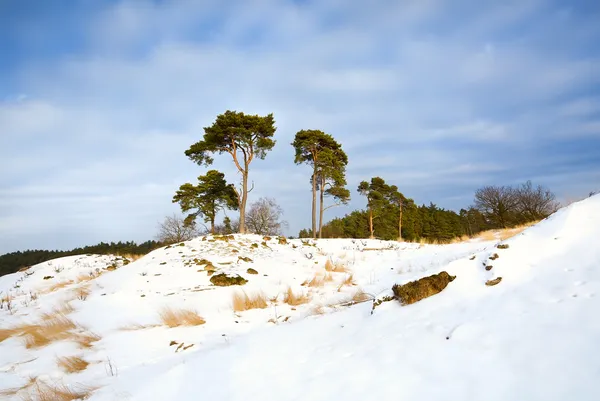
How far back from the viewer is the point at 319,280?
683 cm

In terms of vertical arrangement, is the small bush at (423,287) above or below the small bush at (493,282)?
below

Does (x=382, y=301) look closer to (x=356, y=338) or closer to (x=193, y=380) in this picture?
(x=356, y=338)

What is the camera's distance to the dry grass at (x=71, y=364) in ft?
11.0

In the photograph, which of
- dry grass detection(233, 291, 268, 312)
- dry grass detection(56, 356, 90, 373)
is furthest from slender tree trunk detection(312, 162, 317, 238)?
dry grass detection(56, 356, 90, 373)

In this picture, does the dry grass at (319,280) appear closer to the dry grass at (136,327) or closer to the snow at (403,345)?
the snow at (403,345)

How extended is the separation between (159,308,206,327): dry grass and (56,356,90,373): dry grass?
44.0 inches

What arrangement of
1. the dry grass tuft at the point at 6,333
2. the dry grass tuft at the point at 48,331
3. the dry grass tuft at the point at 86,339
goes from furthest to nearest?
the dry grass tuft at the point at 6,333, the dry grass tuft at the point at 48,331, the dry grass tuft at the point at 86,339

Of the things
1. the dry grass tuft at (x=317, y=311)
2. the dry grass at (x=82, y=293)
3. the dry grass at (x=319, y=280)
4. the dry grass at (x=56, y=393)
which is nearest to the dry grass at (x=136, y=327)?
the dry grass at (x=56, y=393)

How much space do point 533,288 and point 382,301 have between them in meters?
1.39

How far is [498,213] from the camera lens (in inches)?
1142

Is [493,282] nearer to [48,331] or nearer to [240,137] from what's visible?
[48,331]

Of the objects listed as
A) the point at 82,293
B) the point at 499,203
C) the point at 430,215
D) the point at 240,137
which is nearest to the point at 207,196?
the point at 240,137

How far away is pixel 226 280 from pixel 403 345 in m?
5.26

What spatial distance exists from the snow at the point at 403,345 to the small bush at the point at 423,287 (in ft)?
0.26
